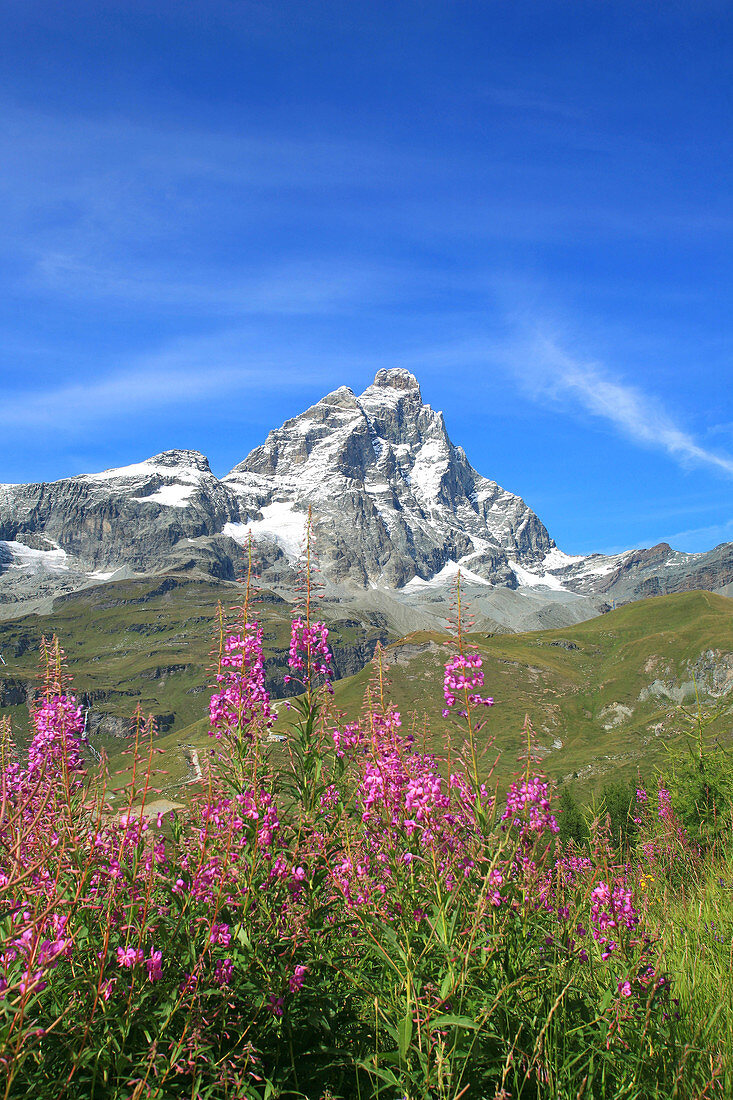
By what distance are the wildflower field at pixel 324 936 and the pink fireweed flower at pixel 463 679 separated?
0.08ft

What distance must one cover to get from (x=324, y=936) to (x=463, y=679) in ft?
8.21

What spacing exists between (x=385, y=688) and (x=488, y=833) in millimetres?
2192

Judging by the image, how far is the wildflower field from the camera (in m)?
3.61

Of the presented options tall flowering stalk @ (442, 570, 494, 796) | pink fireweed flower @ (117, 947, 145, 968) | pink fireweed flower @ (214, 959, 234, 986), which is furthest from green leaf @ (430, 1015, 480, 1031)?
pink fireweed flower @ (117, 947, 145, 968)

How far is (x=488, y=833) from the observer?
16.0ft

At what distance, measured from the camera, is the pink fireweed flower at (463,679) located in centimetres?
555

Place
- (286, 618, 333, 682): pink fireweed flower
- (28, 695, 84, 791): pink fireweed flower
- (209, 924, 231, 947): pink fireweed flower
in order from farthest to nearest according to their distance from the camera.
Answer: (286, 618, 333, 682): pink fireweed flower → (28, 695, 84, 791): pink fireweed flower → (209, 924, 231, 947): pink fireweed flower

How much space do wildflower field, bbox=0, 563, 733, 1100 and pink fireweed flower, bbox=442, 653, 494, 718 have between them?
23mm

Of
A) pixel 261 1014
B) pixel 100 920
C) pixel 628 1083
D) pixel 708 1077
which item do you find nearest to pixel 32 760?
pixel 100 920

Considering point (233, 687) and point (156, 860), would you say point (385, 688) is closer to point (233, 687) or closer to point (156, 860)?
point (233, 687)

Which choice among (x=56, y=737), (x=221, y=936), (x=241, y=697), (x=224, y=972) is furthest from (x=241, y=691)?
(x=224, y=972)

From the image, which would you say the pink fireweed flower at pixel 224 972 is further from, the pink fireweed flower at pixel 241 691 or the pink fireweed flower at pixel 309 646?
the pink fireweed flower at pixel 309 646

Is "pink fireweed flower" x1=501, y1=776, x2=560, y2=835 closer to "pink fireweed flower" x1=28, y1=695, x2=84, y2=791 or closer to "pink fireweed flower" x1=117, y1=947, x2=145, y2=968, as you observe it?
"pink fireweed flower" x1=117, y1=947, x2=145, y2=968

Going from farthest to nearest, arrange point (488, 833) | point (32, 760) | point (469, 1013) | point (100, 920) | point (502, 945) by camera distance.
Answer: point (32, 760), point (488, 833), point (502, 945), point (469, 1013), point (100, 920)
